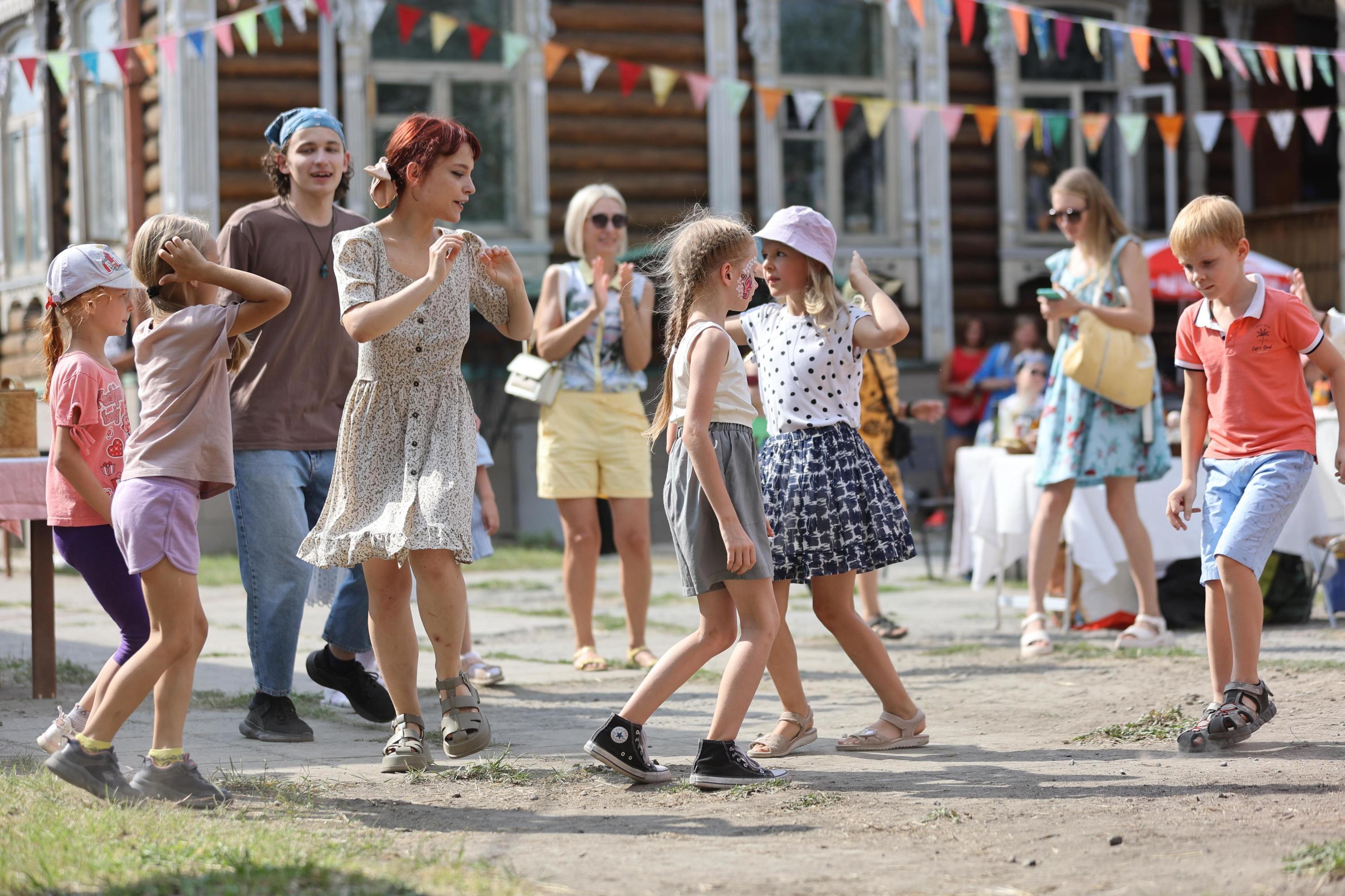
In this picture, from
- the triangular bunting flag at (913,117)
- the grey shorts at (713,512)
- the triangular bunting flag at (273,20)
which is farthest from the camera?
the triangular bunting flag at (913,117)

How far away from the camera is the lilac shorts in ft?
12.5

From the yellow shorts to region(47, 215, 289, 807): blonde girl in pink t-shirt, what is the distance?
243cm

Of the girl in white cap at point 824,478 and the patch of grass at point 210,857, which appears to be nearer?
the patch of grass at point 210,857

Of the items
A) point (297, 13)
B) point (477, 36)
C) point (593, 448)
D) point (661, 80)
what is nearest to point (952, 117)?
point (661, 80)

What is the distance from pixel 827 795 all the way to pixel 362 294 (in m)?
1.74

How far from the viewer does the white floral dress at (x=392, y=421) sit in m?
4.11

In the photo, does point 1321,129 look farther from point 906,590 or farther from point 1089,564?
point 1089,564

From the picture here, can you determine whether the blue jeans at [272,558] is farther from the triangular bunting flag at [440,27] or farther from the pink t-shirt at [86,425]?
the triangular bunting flag at [440,27]

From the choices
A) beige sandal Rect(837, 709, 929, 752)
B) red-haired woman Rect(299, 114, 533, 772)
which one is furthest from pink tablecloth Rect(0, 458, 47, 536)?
beige sandal Rect(837, 709, 929, 752)

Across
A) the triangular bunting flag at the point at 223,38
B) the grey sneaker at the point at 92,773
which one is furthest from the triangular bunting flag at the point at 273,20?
the grey sneaker at the point at 92,773

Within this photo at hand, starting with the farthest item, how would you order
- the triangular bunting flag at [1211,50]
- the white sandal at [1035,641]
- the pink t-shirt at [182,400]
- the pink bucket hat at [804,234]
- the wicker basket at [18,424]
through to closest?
the triangular bunting flag at [1211,50], the white sandal at [1035,641], the wicker basket at [18,424], the pink bucket hat at [804,234], the pink t-shirt at [182,400]

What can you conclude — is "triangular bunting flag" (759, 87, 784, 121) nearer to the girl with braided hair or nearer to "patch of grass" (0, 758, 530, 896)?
the girl with braided hair

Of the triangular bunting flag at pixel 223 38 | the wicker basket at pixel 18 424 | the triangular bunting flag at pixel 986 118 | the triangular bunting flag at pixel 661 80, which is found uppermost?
the triangular bunting flag at pixel 223 38

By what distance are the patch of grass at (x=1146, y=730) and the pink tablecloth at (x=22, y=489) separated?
3432 mm
